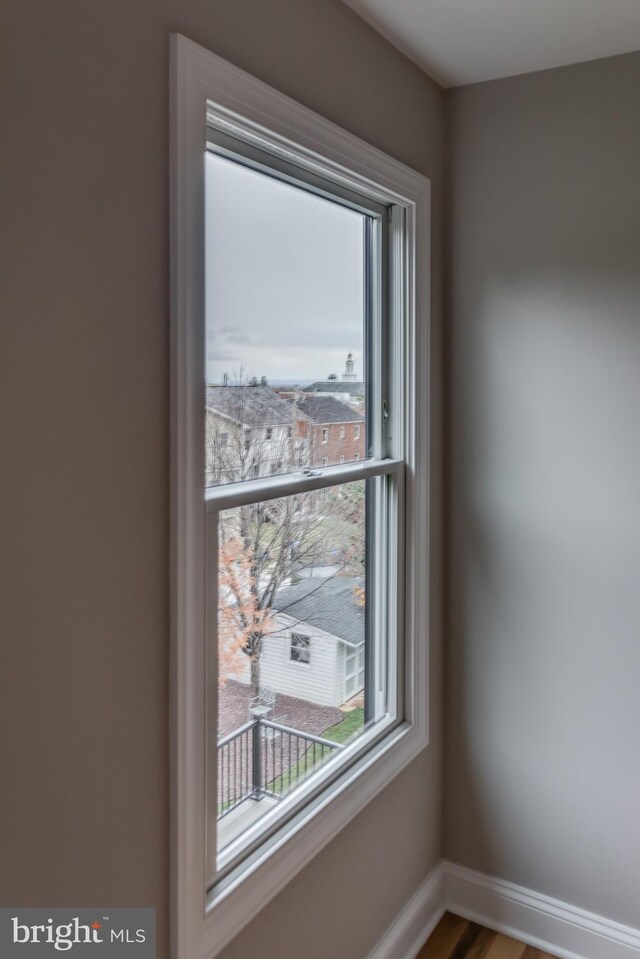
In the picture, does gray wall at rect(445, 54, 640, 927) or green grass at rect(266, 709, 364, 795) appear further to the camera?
gray wall at rect(445, 54, 640, 927)

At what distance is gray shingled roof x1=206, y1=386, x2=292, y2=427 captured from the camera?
1.38 metres

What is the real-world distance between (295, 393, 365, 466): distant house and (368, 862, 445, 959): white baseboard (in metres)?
1.31

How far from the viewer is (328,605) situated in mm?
1779

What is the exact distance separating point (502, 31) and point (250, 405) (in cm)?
116

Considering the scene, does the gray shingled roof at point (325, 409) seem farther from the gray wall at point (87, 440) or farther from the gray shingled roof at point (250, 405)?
the gray wall at point (87, 440)

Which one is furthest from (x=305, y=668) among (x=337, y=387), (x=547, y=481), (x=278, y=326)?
(x=547, y=481)

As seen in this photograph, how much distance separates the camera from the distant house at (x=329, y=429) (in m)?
1.65

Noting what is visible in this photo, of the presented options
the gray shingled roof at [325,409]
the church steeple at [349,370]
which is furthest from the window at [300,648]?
the church steeple at [349,370]

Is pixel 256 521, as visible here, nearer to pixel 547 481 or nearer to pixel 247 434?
pixel 247 434

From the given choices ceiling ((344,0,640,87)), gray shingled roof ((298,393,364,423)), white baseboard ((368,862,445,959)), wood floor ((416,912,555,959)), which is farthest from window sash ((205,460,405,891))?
ceiling ((344,0,640,87))

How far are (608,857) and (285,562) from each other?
132 centimetres

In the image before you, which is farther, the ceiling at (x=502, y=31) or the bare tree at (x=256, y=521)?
the ceiling at (x=502, y=31)

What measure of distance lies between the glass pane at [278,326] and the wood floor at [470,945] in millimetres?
1453

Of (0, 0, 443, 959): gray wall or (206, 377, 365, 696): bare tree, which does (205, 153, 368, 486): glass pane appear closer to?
(206, 377, 365, 696): bare tree
